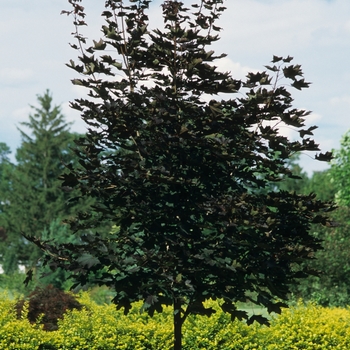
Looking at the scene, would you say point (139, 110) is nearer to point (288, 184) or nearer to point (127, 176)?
point (127, 176)

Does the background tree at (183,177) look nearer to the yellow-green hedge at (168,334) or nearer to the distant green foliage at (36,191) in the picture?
the yellow-green hedge at (168,334)

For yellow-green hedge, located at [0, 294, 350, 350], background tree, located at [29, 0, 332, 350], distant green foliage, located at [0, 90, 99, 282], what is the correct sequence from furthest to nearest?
distant green foliage, located at [0, 90, 99, 282]
yellow-green hedge, located at [0, 294, 350, 350]
background tree, located at [29, 0, 332, 350]

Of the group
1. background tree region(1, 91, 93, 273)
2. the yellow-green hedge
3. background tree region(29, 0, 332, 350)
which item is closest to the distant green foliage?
background tree region(1, 91, 93, 273)

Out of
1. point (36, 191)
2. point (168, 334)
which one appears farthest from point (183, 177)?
point (36, 191)

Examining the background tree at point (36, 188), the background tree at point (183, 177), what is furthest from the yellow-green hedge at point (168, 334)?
the background tree at point (36, 188)

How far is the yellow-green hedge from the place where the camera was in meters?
10.5

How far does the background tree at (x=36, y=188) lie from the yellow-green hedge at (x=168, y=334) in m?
27.8

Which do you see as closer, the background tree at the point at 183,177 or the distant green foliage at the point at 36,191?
the background tree at the point at 183,177

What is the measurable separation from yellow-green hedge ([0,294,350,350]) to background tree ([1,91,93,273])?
27758 millimetres

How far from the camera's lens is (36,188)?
133 feet

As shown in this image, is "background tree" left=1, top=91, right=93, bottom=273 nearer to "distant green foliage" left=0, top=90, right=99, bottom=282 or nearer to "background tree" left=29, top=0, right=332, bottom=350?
"distant green foliage" left=0, top=90, right=99, bottom=282

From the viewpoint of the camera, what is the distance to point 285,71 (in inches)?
274

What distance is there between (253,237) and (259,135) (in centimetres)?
123

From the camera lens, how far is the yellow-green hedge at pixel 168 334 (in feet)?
34.6
